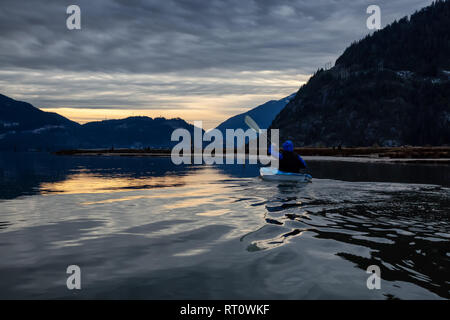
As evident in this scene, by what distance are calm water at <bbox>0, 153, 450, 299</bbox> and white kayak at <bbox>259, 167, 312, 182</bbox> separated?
7.80 meters

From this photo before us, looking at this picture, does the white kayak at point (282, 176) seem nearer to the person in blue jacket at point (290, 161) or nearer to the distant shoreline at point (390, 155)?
the person in blue jacket at point (290, 161)

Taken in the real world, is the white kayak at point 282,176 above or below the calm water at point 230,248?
above

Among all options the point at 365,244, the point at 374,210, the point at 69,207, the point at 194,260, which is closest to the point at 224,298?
the point at 194,260

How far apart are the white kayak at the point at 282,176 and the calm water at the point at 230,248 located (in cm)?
780

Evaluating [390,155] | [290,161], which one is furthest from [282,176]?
[390,155]

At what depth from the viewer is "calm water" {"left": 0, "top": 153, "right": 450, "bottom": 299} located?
788 centimetres

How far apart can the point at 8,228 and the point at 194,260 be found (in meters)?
9.33

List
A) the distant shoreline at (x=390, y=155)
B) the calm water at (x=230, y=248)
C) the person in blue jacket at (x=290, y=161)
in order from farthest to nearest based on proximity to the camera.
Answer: the distant shoreline at (x=390, y=155) < the person in blue jacket at (x=290, y=161) < the calm water at (x=230, y=248)

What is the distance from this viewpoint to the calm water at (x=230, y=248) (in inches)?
310

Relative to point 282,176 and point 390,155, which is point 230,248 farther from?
point 390,155

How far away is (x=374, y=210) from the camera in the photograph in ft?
56.6

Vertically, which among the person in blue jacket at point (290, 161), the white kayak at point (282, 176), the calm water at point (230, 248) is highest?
the person in blue jacket at point (290, 161)

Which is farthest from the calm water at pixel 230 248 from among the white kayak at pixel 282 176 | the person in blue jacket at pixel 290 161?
the person in blue jacket at pixel 290 161

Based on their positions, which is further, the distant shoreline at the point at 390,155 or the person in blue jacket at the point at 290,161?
the distant shoreline at the point at 390,155
